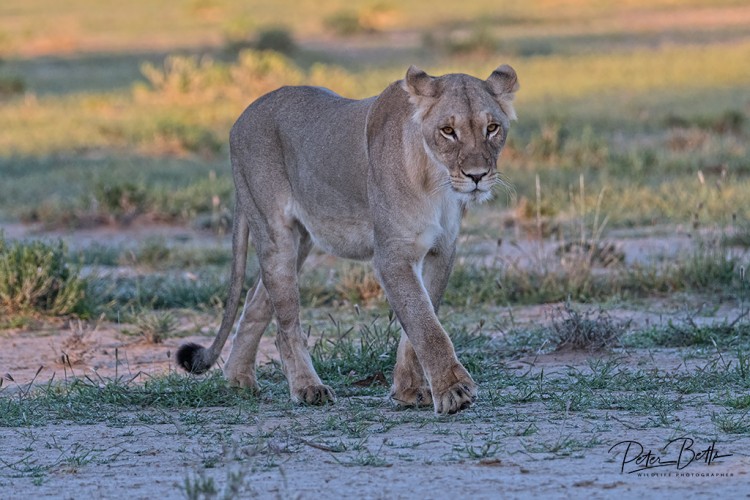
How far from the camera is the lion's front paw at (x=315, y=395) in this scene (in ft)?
18.1

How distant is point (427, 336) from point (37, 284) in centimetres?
370

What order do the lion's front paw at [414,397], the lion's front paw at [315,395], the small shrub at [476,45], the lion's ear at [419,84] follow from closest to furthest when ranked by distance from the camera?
the lion's ear at [419,84], the lion's front paw at [414,397], the lion's front paw at [315,395], the small shrub at [476,45]

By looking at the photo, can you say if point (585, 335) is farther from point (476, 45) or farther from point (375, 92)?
point (476, 45)

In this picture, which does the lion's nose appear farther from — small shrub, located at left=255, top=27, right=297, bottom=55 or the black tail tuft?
small shrub, located at left=255, top=27, right=297, bottom=55

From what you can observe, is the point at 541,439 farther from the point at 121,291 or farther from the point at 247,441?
the point at 121,291

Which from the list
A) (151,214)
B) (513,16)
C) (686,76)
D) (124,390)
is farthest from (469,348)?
(513,16)

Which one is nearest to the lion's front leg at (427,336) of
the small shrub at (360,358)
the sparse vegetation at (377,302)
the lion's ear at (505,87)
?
the sparse vegetation at (377,302)

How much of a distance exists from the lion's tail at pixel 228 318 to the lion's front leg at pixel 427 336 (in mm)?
1189

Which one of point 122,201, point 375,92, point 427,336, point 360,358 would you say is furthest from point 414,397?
point 375,92

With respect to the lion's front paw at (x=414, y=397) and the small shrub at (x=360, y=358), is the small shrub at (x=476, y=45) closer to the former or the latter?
the small shrub at (x=360, y=358)

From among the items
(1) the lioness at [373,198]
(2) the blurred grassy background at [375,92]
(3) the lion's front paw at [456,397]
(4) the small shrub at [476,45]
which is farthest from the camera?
(4) the small shrub at [476,45]

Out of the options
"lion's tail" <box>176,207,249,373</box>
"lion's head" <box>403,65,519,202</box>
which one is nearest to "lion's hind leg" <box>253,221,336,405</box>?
"lion's tail" <box>176,207,249,373</box>

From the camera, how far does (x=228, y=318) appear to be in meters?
6.20

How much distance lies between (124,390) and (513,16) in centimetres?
3201
